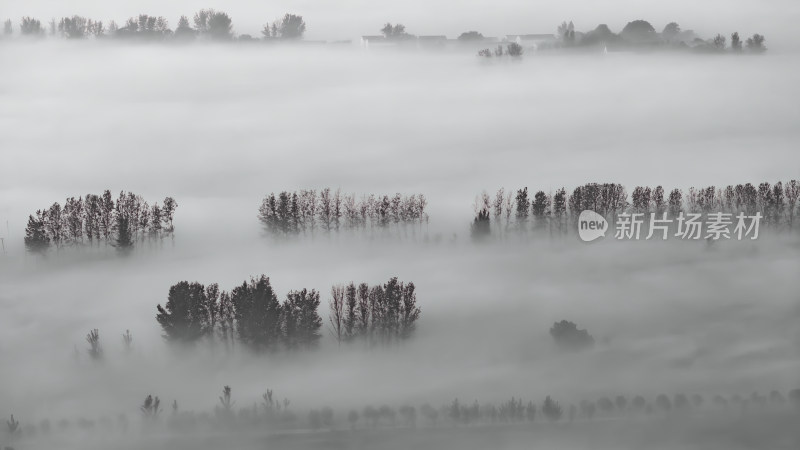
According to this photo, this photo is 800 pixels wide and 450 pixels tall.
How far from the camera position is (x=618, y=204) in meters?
192

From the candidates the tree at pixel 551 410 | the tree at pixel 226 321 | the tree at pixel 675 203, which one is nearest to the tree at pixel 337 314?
the tree at pixel 226 321

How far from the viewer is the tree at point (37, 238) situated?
6875 inches

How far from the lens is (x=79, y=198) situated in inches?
7244

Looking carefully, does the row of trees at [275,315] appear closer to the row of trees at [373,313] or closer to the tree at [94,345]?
the row of trees at [373,313]

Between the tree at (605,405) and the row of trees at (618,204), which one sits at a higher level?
the row of trees at (618,204)

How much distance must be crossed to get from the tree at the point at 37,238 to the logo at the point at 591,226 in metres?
79.5

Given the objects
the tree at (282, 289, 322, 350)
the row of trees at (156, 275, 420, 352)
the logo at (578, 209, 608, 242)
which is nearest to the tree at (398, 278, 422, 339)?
the row of trees at (156, 275, 420, 352)

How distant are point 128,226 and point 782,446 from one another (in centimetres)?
9697

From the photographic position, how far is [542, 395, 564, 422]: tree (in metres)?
138

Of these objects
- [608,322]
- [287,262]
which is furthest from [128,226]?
[608,322]

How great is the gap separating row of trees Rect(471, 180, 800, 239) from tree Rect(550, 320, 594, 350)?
96.2 ft

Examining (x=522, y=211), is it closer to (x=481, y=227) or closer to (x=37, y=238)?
(x=481, y=227)

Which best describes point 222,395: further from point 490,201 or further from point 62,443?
point 490,201

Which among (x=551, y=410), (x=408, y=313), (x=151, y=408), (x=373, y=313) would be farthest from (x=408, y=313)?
(x=151, y=408)
